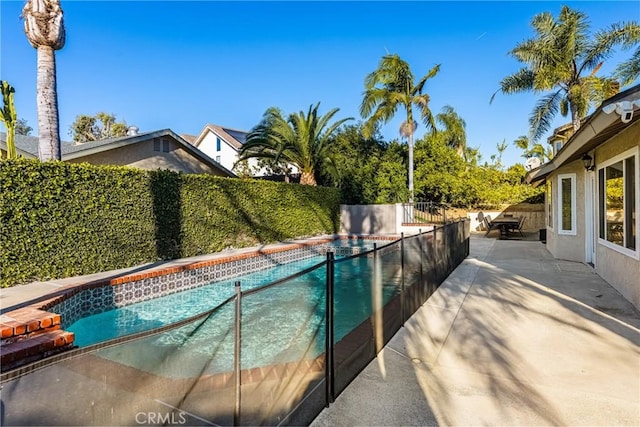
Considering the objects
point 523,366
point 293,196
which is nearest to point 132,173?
point 293,196

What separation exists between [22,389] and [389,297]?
356cm

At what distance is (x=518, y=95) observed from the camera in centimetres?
1545

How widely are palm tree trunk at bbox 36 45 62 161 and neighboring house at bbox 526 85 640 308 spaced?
9728 mm

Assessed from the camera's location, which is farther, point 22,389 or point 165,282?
point 165,282

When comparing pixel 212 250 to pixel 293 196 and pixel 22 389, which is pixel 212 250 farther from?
pixel 22 389

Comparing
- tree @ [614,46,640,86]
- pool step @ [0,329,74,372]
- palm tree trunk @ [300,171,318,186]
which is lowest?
pool step @ [0,329,74,372]

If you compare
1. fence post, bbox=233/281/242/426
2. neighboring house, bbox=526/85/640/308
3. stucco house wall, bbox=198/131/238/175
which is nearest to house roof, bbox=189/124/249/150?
stucco house wall, bbox=198/131/238/175

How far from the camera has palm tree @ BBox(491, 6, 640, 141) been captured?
42.0 feet

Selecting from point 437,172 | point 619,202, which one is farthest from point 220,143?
point 619,202

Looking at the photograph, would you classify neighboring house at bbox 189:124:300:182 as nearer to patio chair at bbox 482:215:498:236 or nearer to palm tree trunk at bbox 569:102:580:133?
patio chair at bbox 482:215:498:236

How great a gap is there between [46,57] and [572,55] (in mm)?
16559

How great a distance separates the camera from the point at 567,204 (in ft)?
32.3

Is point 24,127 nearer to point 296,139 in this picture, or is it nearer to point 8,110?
→ point 296,139

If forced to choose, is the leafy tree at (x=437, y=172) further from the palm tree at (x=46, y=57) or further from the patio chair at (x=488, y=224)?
the palm tree at (x=46, y=57)
